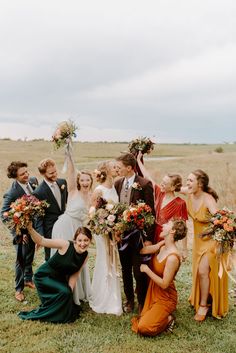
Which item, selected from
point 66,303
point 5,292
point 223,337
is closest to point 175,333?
point 223,337

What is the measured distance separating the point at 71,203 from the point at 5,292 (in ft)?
7.59

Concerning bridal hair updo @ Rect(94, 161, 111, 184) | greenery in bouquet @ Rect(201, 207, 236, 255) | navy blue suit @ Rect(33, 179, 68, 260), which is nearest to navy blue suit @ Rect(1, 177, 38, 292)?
navy blue suit @ Rect(33, 179, 68, 260)

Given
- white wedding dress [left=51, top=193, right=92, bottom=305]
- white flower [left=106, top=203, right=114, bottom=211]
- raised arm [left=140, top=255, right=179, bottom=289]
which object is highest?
white flower [left=106, top=203, right=114, bottom=211]

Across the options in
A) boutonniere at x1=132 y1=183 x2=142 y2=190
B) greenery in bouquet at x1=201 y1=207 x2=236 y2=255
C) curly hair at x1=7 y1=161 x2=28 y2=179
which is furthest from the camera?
curly hair at x1=7 y1=161 x2=28 y2=179

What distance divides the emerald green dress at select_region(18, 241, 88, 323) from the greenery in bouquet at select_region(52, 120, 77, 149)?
5.67ft

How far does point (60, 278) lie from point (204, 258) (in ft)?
8.13

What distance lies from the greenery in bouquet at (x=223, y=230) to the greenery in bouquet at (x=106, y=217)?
4.64 feet

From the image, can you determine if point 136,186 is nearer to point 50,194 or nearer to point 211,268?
point 50,194

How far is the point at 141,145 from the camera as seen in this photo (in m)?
8.44

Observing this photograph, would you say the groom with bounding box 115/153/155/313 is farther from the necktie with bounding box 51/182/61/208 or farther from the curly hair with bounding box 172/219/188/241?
the necktie with bounding box 51/182/61/208

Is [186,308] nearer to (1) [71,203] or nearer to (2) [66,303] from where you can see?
(2) [66,303]

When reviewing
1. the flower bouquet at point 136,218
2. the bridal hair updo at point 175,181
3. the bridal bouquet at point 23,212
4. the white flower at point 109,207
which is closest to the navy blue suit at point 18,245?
the bridal bouquet at point 23,212

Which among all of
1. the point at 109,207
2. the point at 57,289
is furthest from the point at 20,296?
the point at 109,207

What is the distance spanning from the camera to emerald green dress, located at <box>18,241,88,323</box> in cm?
738
